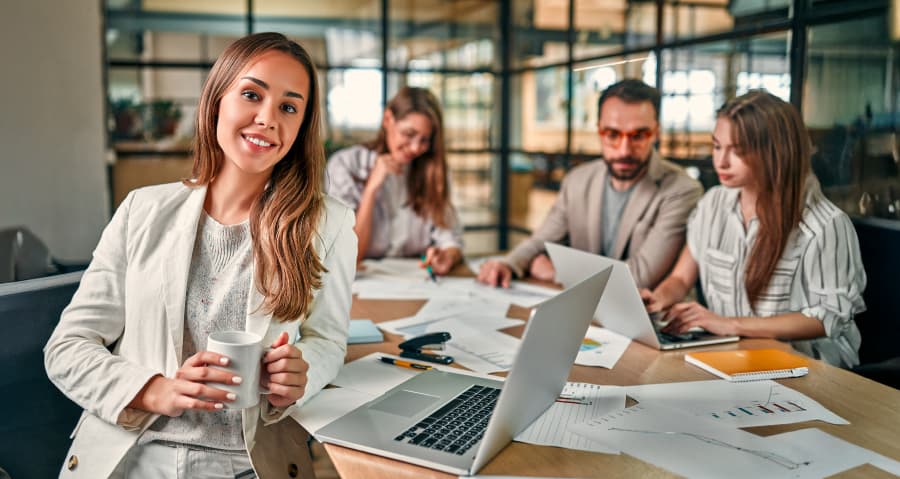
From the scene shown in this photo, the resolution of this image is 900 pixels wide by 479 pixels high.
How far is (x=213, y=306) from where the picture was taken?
1.46m

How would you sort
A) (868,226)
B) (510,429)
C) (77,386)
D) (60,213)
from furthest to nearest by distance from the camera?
(60,213)
(868,226)
(77,386)
(510,429)

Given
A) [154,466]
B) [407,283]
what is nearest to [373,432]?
[154,466]

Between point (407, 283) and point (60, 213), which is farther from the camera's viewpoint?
point (60, 213)

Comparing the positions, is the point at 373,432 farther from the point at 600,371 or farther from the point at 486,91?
the point at 486,91

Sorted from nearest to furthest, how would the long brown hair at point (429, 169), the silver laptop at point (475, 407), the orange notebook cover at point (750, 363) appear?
the silver laptop at point (475, 407) → the orange notebook cover at point (750, 363) → the long brown hair at point (429, 169)

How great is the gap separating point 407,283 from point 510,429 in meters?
1.38

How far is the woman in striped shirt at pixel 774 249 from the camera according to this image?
2.01 m

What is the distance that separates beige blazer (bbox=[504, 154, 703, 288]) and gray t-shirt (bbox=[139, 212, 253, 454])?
1315 millimetres

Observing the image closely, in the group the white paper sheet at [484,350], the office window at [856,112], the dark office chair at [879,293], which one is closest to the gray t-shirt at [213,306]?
the white paper sheet at [484,350]

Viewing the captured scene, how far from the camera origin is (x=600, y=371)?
1.62 m

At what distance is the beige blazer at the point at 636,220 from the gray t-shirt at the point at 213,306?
131 cm

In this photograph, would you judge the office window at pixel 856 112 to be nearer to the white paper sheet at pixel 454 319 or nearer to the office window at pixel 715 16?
the office window at pixel 715 16

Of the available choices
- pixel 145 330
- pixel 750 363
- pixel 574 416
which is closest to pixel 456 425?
pixel 574 416

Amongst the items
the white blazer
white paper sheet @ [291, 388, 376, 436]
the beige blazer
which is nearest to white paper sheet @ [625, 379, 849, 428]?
white paper sheet @ [291, 388, 376, 436]
